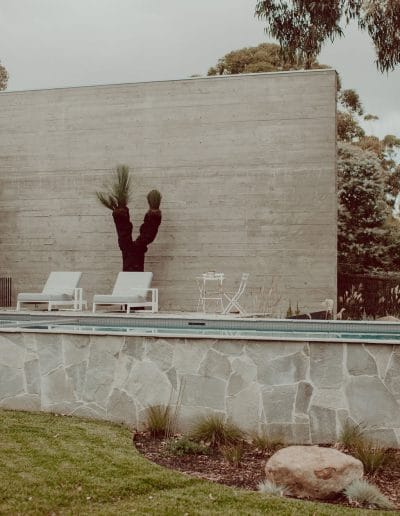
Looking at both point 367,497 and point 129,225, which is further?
point 129,225

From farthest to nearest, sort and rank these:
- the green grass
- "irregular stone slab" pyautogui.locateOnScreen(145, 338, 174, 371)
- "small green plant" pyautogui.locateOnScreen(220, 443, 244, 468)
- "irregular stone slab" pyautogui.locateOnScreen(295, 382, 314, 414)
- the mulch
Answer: "irregular stone slab" pyautogui.locateOnScreen(145, 338, 174, 371)
"irregular stone slab" pyautogui.locateOnScreen(295, 382, 314, 414)
"small green plant" pyautogui.locateOnScreen(220, 443, 244, 468)
the mulch
the green grass

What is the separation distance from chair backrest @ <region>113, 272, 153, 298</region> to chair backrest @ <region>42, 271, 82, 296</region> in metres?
0.92

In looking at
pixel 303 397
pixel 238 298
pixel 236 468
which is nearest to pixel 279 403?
pixel 303 397

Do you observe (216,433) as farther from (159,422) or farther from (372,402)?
(372,402)

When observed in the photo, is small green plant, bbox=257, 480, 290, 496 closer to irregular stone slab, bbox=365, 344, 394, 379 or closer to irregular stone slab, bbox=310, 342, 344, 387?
irregular stone slab, bbox=310, 342, 344, 387

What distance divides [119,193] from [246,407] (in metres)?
9.96

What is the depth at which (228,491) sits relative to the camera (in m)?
4.65

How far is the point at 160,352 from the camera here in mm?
6301

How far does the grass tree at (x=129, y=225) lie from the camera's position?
15.5 metres

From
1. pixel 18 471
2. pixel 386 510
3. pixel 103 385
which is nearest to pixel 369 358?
pixel 386 510

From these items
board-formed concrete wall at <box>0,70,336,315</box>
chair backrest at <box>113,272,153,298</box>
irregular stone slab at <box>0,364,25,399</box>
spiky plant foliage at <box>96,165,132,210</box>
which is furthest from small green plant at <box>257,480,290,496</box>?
spiky plant foliage at <box>96,165,132,210</box>

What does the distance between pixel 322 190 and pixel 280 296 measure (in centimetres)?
221

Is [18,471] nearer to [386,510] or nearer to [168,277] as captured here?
[386,510]

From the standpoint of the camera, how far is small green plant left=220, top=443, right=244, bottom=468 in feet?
17.6
